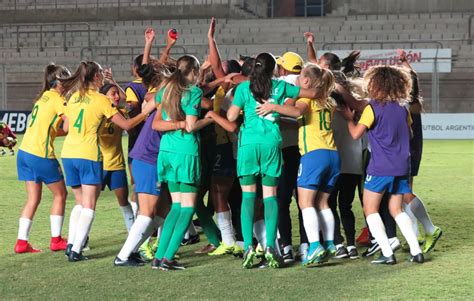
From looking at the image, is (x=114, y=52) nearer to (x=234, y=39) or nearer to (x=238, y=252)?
(x=234, y=39)

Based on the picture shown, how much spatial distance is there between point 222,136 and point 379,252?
1.80 meters

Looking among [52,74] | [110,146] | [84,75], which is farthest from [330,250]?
[52,74]

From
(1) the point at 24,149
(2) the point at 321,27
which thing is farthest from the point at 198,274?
(2) the point at 321,27

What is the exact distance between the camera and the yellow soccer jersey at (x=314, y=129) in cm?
754

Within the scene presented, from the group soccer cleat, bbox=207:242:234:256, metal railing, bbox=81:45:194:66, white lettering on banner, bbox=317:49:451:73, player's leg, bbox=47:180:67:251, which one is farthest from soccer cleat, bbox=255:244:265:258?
metal railing, bbox=81:45:194:66

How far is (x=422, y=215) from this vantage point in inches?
328

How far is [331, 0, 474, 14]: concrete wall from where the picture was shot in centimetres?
3866

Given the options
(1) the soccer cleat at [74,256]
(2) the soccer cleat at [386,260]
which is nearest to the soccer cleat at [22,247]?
(1) the soccer cleat at [74,256]

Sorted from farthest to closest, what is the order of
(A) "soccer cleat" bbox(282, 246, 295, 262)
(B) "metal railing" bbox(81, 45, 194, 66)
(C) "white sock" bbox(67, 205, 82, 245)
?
(B) "metal railing" bbox(81, 45, 194, 66), (C) "white sock" bbox(67, 205, 82, 245), (A) "soccer cleat" bbox(282, 246, 295, 262)

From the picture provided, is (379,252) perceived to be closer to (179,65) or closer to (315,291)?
(315,291)

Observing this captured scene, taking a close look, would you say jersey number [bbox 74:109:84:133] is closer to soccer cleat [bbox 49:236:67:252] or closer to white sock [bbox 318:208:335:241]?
soccer cleat [bbox 49:236:67:252]

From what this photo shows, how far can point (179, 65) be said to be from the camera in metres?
7.34

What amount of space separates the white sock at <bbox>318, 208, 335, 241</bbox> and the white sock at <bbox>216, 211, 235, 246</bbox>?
36.1 inches

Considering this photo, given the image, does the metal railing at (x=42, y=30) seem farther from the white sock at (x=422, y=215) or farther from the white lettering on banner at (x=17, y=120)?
the white sock at (x=422, y=215)
